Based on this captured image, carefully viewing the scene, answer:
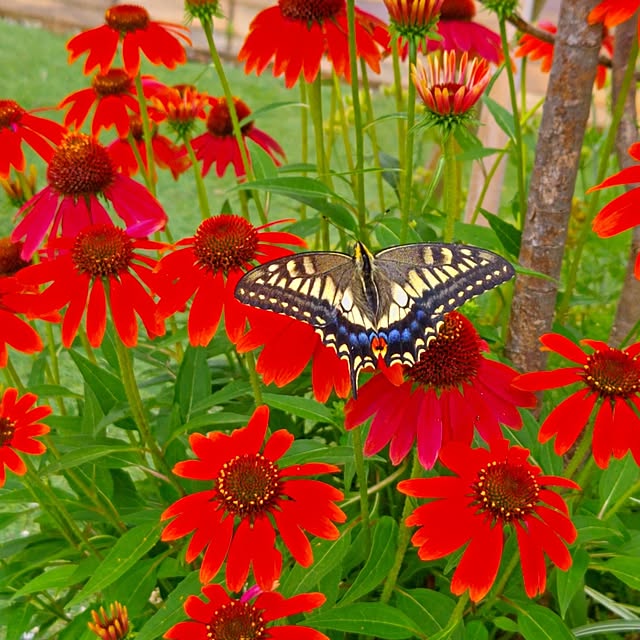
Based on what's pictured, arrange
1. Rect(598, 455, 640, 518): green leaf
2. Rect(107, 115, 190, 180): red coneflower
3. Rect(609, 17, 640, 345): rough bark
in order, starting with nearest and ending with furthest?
Rect(598, 455, 640, 518): green leaf → Rect(609, 17, 640, 345): rough bark → Rect(107, 115, 190, 180): red coneflower

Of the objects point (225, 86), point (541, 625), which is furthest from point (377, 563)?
point (225, 86)

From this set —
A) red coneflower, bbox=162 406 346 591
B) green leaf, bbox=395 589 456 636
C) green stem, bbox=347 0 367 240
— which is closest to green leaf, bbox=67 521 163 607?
red coneflower, bbox=162 406 346 591

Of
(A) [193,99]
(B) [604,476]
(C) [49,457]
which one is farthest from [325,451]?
(A) [193,99]

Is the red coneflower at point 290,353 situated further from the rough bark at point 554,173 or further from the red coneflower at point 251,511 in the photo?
the rough bark at point 554,173

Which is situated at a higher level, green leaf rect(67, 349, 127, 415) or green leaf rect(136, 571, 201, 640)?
green leaf rect(67, 349, 127, 415)

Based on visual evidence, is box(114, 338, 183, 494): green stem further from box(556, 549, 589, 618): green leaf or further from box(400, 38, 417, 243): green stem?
box(556, 549, 589, 618): green leaf

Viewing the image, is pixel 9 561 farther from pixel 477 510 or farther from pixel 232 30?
pixel 232 30
